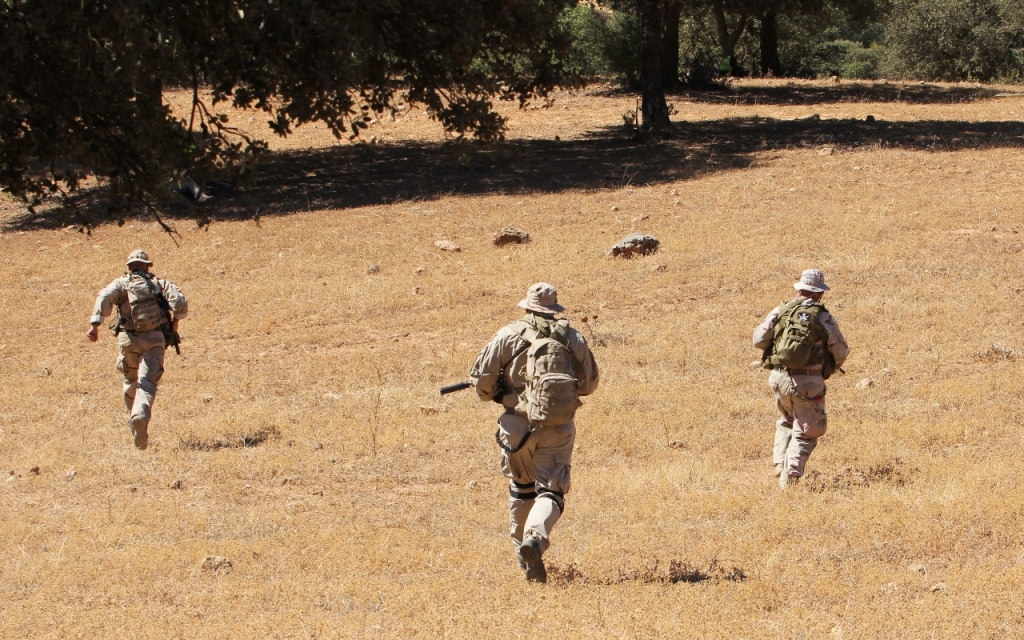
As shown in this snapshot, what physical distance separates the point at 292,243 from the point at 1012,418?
1189cm

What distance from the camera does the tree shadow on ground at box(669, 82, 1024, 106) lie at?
29.4 metres

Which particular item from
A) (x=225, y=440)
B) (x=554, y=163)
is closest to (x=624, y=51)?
(x=554, y=163)

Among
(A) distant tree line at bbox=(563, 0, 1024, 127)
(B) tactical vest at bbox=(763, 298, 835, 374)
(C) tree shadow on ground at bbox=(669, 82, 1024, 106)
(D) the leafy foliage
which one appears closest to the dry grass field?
(B) tactical vest at bbox=(763, 298, 835, 374)

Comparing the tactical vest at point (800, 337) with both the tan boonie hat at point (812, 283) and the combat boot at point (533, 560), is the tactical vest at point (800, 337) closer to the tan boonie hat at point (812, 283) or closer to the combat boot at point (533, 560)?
the tan boonie hat at point (812, 283)

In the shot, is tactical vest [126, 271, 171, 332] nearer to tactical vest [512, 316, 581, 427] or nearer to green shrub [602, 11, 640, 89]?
tactical vest [512, 316, 581, 427]

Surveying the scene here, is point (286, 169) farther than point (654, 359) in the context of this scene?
Yes

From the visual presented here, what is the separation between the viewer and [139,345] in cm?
1038

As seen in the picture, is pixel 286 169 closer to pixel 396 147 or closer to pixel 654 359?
pixel 396 147

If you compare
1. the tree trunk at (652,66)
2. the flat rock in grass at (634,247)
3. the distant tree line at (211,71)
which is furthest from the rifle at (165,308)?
the tree trunk at (652,66)

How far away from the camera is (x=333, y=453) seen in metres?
10.1

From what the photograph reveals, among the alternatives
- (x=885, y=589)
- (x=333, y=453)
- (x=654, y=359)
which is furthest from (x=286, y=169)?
(x=885, y=589)

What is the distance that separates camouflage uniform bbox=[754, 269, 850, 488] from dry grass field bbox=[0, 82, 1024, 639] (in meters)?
0.33

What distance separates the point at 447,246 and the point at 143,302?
8.13 metres

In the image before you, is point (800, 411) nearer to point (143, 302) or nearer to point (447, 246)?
point (143, 302)
